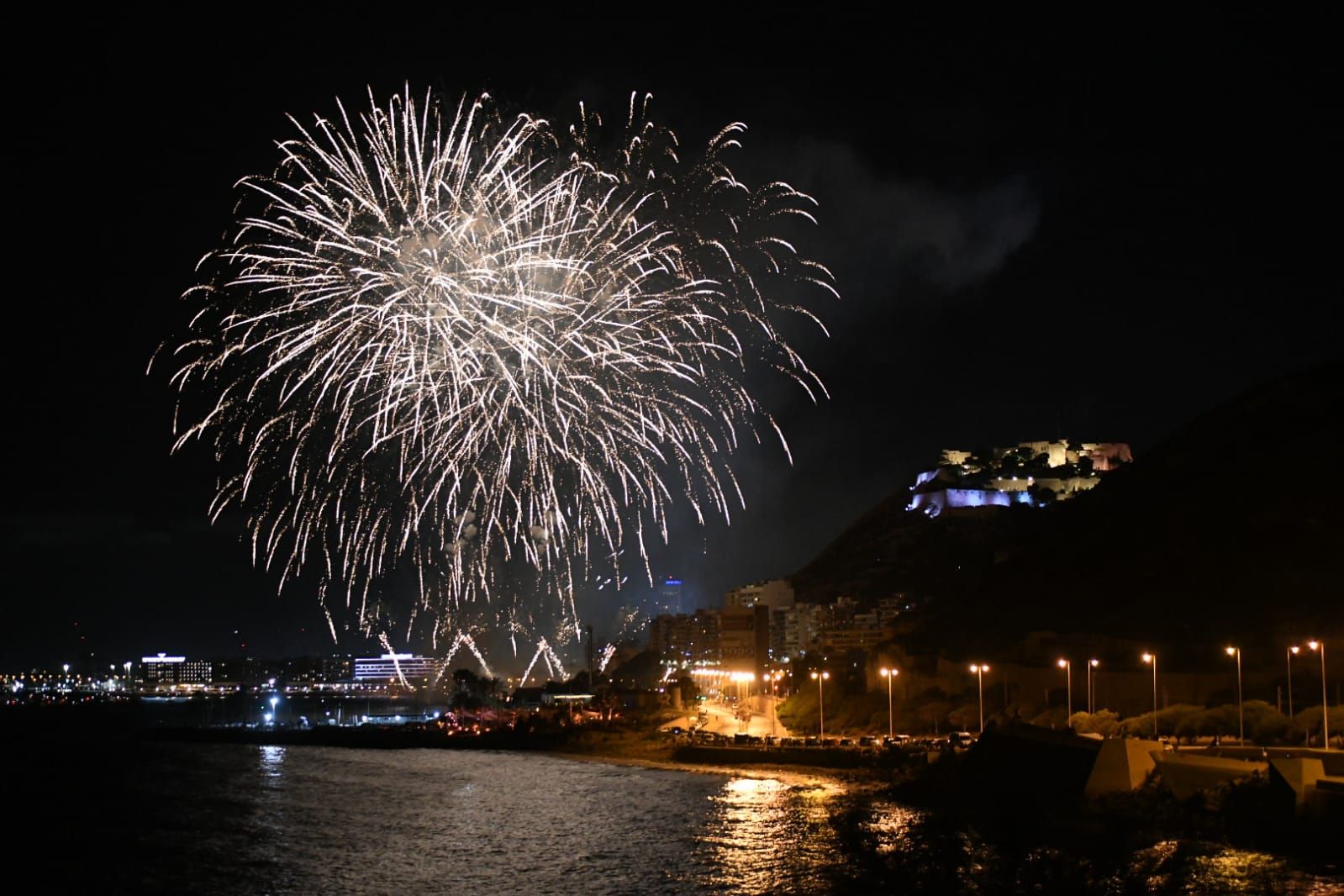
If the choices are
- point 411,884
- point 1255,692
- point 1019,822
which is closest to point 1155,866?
point 1019,822

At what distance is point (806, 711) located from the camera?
218 feet

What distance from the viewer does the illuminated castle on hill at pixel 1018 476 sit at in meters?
123

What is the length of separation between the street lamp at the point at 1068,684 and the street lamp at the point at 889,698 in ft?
25.4

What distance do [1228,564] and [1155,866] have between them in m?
39.7

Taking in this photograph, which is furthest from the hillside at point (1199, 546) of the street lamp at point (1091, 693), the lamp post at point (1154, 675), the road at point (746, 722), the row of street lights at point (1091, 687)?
the road at point (746, 722)

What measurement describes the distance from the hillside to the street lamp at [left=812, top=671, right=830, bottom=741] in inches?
257

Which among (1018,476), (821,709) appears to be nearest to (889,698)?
(821,709)

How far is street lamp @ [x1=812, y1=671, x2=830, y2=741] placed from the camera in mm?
59438

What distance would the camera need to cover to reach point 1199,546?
66.3 meters

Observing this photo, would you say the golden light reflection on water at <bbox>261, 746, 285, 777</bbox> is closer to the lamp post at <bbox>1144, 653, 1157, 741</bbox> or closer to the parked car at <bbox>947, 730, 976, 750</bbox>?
the parked car at <bbox>947, 730, 976, 750</bbox>

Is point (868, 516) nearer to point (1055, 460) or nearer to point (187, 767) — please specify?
point (1055, 460)

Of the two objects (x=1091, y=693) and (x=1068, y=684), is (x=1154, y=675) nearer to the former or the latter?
(x=1091, y=693)

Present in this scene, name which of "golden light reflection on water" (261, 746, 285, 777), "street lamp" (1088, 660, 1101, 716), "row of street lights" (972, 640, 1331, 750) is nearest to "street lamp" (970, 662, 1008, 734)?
"row of street lights" (972, 640, 1331, 750)

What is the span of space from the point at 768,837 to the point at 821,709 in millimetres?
25209
